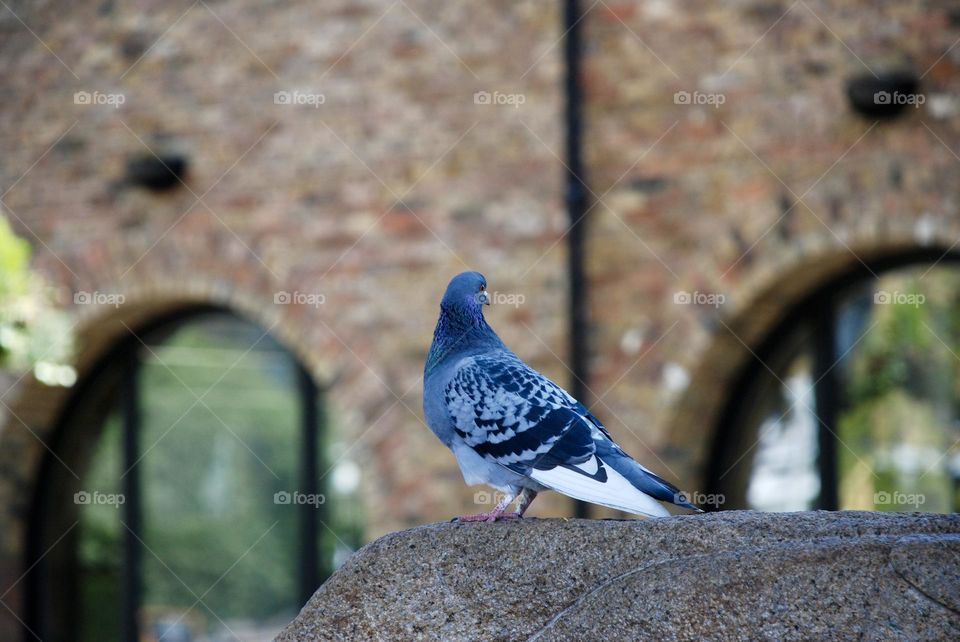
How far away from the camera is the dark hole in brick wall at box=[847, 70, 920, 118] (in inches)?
275

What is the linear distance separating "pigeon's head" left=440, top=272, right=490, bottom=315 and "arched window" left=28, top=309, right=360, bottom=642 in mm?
5122

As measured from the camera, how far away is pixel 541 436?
11.4 ft

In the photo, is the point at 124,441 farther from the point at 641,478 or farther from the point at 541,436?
the point at 641,478

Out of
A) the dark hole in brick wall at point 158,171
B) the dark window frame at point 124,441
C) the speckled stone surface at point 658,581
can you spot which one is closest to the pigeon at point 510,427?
the speckled stone surface at point 658,581

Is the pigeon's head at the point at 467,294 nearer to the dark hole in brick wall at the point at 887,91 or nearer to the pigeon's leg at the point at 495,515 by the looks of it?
the pigeon's leg at the point at 495,515

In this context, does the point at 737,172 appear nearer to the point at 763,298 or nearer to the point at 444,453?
the point at 763,298

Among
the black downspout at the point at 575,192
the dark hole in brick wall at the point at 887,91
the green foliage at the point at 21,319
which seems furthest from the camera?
the black downspout at the point at 575,192

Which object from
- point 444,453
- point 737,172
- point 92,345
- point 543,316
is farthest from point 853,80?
point 92,345

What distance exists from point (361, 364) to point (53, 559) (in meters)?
2.73

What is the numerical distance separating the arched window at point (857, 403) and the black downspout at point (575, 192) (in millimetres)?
907

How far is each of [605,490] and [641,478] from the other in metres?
0.09

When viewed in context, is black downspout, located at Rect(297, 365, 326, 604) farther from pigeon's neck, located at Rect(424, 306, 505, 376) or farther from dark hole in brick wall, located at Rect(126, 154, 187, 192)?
pigeon's neck, located at Rect(424, 306, 505, 376)

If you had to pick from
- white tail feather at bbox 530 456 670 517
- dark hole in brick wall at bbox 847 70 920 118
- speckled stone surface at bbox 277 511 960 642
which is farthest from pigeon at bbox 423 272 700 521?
dark hole in brick wall at bbox 847 70 920 118

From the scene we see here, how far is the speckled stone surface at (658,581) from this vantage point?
302cm
